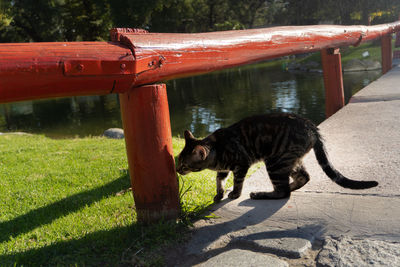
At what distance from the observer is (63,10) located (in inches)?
1303

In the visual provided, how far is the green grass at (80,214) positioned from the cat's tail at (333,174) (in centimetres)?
108

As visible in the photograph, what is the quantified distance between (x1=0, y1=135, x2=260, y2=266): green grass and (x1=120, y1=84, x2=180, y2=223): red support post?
0.15 metres

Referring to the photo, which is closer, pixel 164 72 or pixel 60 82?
pixel 60 82

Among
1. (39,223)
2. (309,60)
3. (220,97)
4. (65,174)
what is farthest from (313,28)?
(309,60)

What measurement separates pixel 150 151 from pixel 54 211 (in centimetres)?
158

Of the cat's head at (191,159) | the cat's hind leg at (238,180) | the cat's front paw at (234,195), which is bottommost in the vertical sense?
the cat's front paw at (234,195)

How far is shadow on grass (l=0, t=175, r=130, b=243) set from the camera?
10.7 ft

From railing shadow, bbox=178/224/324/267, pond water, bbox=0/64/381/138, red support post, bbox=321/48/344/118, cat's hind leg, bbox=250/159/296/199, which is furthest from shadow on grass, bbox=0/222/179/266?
pond water, bbox=0/64/381/138

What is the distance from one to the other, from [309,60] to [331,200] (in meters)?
28.0

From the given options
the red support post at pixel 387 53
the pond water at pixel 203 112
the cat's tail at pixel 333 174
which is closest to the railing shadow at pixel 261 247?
the cat's tail at pixel 333 174

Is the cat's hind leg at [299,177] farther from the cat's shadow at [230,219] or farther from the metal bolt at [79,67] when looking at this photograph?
the metal bolt at [79,67]

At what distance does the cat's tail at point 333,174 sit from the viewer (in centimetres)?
288

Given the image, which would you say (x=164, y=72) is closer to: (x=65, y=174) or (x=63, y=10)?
(x=65, y=174)

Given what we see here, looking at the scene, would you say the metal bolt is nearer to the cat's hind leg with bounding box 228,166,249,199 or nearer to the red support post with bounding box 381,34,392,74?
the cat's hind leg with bounding box 228,166,249,199
